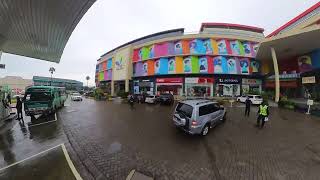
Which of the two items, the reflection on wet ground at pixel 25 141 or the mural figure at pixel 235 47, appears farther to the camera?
the mural figure at pixel 235 47

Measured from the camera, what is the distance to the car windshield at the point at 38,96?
42.8 ft

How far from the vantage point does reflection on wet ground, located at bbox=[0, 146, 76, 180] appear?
464 cm

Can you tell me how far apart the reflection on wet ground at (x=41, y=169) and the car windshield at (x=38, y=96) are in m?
9.58

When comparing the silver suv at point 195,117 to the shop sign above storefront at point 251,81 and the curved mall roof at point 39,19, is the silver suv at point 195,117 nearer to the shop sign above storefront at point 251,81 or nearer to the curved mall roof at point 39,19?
the curved mall roof at point 39,19

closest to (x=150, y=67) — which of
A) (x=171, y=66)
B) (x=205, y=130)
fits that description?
(x=171, y=66)

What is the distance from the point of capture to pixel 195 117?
745cm

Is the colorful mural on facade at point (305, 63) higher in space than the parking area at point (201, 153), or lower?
higher

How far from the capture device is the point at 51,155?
6.11 m

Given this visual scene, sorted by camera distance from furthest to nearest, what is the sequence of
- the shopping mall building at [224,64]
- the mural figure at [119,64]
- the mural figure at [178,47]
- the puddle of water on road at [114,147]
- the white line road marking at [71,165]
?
the mural figure at [119,64]
the mural figure at [178,47]
the shopping mall building at [224,64]
the puddle of water on road at [114,147]
the white line road marking at [71,165]

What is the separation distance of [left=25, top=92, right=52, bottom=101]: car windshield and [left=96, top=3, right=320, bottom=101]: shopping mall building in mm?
23325

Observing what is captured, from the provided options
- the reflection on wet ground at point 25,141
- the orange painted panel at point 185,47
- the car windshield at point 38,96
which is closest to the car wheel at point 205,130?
the reflection on wet ground at point 25,141

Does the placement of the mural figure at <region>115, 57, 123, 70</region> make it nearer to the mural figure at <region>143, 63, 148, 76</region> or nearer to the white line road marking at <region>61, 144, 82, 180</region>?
the mural figure at <region>143, 63, 148, 76</region>

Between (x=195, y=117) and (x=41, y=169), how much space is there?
6329 mm

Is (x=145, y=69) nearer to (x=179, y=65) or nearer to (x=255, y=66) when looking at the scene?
(x=179, y=65)
